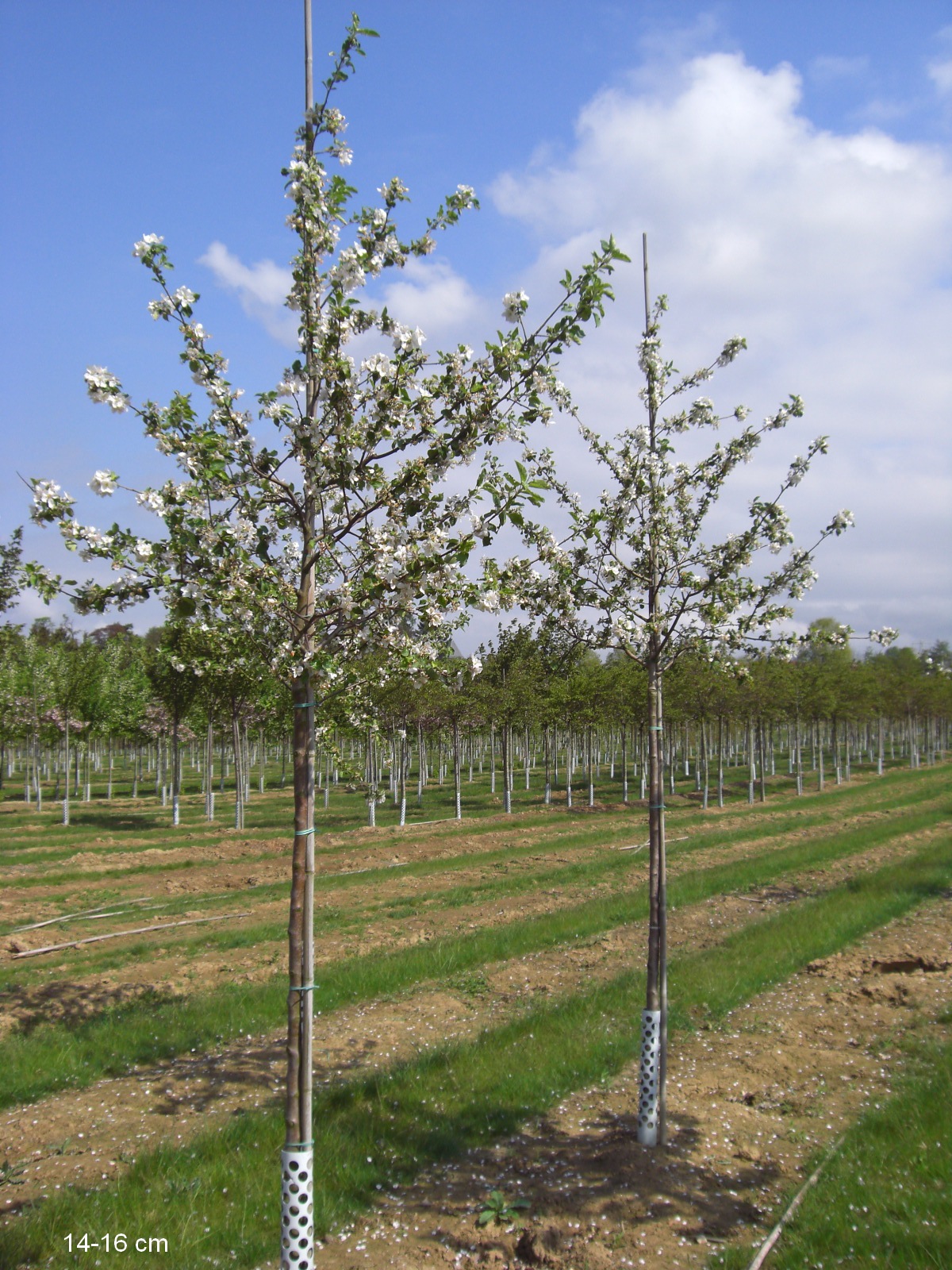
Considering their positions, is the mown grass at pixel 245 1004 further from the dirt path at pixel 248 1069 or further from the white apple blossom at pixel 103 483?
the white apple blossom at pixel 103 483

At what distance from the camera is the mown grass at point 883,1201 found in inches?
211

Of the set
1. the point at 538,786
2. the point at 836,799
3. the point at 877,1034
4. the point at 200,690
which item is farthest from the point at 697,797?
the point at 877,1034

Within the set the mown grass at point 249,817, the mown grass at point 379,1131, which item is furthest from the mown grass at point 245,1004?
the mown grass at point 249,817

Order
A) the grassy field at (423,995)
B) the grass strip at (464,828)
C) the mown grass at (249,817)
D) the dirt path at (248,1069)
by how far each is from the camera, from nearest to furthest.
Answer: the grassy field at (423,995)
the dirt path at (248,1069)
the grass strip at (464,828)
the mown grass at (249,817)

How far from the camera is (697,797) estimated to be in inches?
1917

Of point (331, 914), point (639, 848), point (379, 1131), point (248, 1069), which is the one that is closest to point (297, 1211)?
point (379, 1131)

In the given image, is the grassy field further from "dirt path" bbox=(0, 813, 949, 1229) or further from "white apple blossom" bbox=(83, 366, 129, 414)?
"white apple blossom" bbox=(83, 366, 129, 414)

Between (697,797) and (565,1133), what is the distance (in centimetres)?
4357

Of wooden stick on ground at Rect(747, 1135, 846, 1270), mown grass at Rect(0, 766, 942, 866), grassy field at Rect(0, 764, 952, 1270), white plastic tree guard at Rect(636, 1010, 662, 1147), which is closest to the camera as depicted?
wooden stick on ground at Rect(747, 1135, 846, 1270)

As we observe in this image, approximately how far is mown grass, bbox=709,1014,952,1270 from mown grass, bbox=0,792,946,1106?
6843mm

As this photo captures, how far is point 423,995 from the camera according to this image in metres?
11.6

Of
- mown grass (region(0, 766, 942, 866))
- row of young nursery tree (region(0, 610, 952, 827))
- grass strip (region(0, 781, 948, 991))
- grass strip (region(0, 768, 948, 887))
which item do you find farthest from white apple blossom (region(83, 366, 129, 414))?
mown grass (region(0, 766, 942, 866))

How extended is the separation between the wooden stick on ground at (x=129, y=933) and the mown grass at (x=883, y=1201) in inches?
526

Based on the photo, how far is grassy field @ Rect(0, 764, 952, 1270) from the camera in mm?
6004
